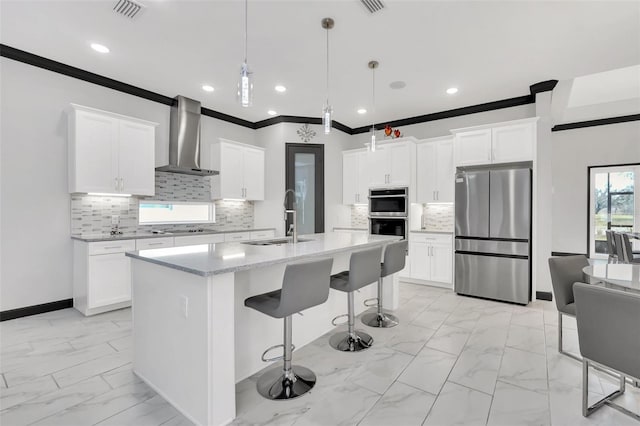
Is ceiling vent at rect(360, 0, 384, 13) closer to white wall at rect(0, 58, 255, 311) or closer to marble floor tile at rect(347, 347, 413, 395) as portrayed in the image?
marble floor tile at rect(347, 347, 413, 395)

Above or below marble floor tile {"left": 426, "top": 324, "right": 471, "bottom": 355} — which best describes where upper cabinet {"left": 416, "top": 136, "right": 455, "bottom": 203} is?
above

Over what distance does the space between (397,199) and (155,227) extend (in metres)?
3.92

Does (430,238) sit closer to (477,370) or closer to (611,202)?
(477,370)

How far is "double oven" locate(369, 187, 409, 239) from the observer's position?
5.21m

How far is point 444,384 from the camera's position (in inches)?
86.0

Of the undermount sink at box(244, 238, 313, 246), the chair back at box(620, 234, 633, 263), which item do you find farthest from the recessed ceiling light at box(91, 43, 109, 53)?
the chair back at box(620, 234, 633, 263)

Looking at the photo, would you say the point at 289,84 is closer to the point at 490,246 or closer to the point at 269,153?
the point at 269,153

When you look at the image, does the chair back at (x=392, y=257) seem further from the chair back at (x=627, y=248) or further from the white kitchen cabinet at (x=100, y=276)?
the white kitchen cabinet at (x=100, y=276)

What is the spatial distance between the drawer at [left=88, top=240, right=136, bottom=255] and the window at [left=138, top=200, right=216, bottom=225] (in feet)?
2.65

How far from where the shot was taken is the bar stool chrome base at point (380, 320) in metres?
3.26

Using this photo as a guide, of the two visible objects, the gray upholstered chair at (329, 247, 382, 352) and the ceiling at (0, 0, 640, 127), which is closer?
the gray upholstered chair at (329, 247, 382, 352)

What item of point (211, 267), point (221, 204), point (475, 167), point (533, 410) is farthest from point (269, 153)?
point (533, 410)

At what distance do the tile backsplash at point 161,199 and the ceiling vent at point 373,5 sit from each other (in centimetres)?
375

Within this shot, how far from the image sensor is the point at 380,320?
3.29m
